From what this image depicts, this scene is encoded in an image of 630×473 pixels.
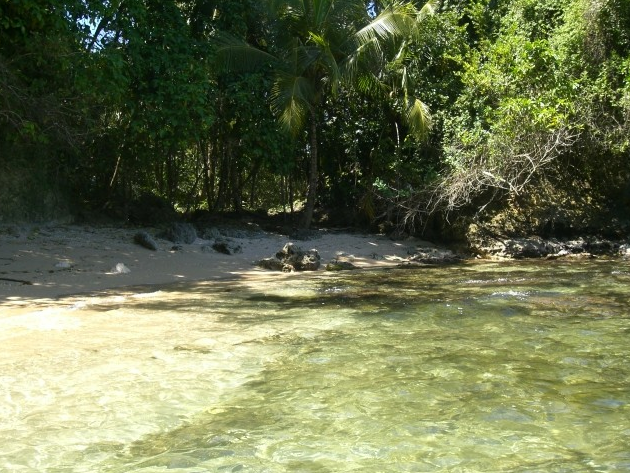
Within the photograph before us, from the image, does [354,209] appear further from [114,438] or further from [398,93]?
[114,438]

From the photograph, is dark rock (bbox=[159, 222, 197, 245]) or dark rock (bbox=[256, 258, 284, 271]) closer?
dark rock (bbox=[256, 258, 284, 271])

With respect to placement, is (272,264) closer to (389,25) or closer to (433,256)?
(433,256)

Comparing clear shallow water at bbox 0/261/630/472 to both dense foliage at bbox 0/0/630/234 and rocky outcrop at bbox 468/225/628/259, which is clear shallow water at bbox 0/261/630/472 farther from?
dense foliage at bbox 0/0/630/234

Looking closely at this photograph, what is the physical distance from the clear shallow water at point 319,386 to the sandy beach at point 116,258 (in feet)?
4.77

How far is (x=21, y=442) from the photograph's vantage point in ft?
13.1

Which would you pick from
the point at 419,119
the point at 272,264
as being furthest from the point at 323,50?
the point at 272,264

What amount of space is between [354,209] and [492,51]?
5543mm

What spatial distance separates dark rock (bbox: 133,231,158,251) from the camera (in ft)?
43.2

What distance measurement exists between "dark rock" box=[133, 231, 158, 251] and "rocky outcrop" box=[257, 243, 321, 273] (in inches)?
80.8

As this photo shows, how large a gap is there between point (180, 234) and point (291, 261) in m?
2.58

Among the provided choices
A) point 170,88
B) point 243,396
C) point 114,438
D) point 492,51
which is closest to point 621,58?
point 492,51

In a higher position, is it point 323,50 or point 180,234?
point 323,50

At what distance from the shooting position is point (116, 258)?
39.8ft

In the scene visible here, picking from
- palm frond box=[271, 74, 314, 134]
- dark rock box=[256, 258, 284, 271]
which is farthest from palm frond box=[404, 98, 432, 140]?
dark rock box=[256, 258, 284, 271]
